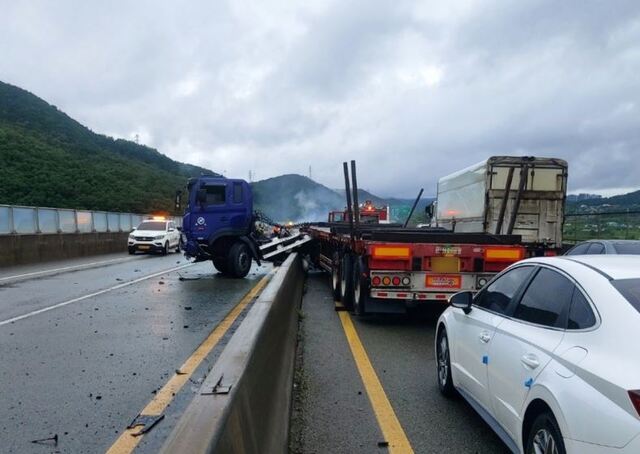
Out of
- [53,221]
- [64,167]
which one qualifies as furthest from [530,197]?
[64,167]

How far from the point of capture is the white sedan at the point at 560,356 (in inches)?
103

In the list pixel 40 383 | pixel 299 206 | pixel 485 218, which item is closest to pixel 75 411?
pixel 40 383

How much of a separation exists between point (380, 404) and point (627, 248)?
21.6 feet

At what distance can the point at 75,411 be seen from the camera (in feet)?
16.0

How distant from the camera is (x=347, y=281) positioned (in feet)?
33.9

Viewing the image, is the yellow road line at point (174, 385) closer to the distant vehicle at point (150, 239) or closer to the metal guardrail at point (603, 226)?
the metal guardrail at point (603, 226)

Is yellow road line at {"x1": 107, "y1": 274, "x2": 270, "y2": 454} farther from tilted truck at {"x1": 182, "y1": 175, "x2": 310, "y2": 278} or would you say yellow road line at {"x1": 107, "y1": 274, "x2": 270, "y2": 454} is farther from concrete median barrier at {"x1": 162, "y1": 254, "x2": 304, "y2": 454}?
tilted truck at {"x1": 182, "y1": 175, "x2": 310, "y2": 278}

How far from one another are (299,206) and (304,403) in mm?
76420

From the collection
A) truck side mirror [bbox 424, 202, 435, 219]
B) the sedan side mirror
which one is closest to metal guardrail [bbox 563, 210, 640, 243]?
truck side mirror [bbox 424, 202, 435, 219]

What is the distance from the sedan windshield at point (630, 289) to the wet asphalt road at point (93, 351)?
321cm

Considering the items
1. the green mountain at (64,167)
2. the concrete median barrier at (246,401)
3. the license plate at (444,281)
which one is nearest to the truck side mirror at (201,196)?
the license plate at (444,281)

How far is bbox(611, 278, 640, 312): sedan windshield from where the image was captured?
2.99 meters

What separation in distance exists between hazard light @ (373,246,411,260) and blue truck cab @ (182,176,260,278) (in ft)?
24.4

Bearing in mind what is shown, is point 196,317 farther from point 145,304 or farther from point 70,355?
point 70,355
